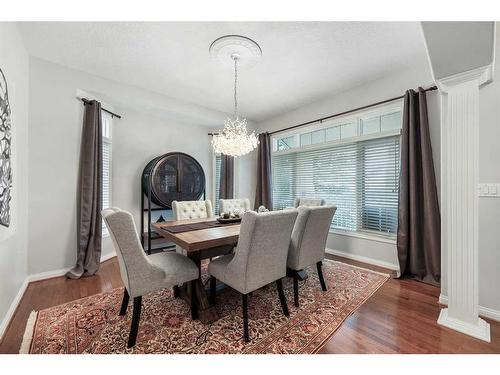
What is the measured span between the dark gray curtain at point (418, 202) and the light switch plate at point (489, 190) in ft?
1.88

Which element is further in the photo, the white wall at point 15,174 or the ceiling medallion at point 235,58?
the ceiling medallion at point 235,58

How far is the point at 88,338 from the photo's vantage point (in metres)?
1.51

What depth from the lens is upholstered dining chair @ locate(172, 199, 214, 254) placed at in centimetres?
289

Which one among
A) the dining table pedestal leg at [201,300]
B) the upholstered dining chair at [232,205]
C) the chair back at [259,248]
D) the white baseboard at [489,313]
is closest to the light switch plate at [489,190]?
the white baseboard at [489,313]

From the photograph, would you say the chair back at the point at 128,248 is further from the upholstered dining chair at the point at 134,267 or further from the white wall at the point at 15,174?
the white wall at the point at 15,174

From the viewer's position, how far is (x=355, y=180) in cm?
325

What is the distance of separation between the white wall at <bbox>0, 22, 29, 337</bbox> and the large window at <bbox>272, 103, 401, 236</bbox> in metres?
3.62

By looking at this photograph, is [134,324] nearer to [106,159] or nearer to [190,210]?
[190,210]

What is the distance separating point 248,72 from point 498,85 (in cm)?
235

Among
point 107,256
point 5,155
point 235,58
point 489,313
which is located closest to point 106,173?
point 107,256

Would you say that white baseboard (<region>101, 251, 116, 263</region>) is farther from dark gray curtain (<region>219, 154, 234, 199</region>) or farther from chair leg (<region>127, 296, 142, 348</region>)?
chair leg (<region>127, 296, 142, 348</region>)

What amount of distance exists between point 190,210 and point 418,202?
2.83m

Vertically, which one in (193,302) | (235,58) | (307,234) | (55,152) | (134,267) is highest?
(235,58)

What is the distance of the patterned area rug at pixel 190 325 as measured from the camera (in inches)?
56.7
